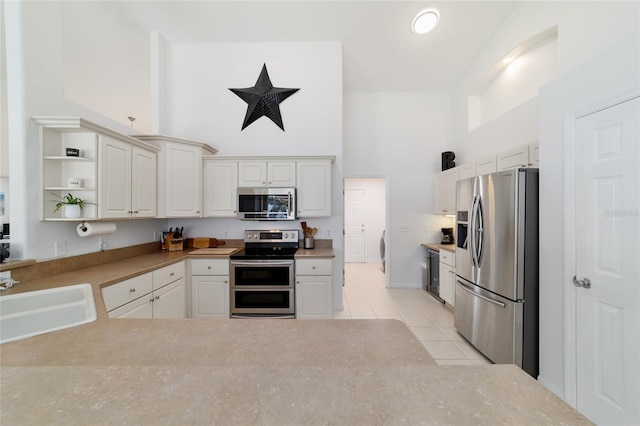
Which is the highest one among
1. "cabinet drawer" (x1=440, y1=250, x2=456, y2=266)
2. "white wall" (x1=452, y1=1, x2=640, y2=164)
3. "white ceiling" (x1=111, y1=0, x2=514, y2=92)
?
"white ceiling" (x1=111, y1=0, x2=514, y2=92)

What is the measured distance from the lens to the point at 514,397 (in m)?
0.54

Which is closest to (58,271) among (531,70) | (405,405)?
(405,405)

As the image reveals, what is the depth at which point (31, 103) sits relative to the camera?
1999mm

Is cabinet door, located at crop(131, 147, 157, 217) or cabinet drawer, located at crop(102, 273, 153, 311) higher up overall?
cabinet door, located at crop(131, 147, 157, 217)

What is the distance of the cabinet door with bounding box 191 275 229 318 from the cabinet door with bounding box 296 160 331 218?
1328 mm

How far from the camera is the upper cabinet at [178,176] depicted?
3.02m

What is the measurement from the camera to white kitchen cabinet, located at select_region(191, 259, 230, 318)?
2.91 meters

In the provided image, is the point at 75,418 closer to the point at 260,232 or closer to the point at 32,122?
the point at 32,122

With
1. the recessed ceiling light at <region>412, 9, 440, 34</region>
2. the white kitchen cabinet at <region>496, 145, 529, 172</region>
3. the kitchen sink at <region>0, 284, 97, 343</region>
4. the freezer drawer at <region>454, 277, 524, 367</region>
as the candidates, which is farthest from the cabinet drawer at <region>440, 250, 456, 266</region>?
the kitchen sink at <region>0, 284, 97, 343</region>

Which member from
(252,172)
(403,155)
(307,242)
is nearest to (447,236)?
(403,155)

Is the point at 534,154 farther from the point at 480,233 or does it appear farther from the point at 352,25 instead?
the point at 352,25

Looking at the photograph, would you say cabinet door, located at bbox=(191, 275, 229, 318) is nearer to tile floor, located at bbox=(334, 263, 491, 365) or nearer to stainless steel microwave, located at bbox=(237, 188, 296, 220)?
stainless steel microwave, located at bbox=(237, 188, 296, 220)

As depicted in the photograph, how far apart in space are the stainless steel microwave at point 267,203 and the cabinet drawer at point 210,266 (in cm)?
67

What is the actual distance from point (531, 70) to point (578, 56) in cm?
107
